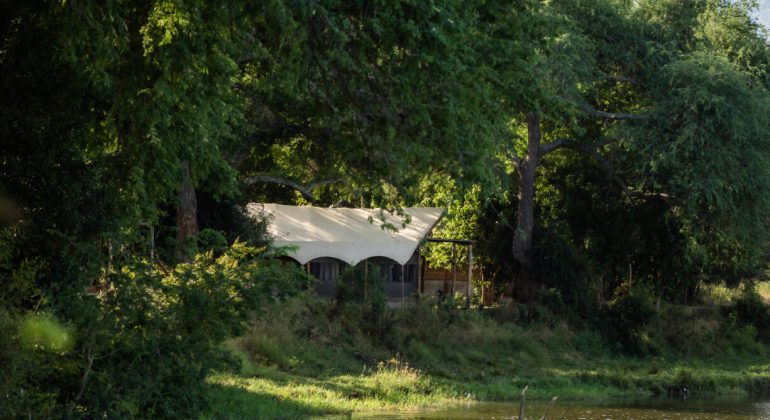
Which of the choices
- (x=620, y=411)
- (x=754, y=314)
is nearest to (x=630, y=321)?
(x=754, y=314)

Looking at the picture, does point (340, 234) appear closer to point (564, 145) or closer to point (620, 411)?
point (564, 145)

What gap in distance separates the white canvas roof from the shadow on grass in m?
13.2

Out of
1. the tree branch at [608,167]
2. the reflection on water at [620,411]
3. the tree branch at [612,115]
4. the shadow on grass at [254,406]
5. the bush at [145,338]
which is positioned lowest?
the reflection on water at [620,411]

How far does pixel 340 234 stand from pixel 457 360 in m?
7.28

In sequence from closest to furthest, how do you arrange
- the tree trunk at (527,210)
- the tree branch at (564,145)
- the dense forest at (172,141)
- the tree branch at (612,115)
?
the dense forest at (172,141) < the tree branch at (612,115) < the tree trunk at (527,210) < the tree branch at (564,145)

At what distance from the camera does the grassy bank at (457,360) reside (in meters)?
22.0

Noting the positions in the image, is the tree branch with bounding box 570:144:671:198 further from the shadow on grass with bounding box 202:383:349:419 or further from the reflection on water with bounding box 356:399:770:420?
the shadow on grass with bounding box 202:383:349:419

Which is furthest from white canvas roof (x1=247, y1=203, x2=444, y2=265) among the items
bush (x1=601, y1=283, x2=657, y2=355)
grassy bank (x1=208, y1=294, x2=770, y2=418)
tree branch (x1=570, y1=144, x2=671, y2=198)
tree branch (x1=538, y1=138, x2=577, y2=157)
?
bush (x1=601, y1=283, x2=657, y2=355)

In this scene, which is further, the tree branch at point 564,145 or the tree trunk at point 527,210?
the tree branch at point 564,145

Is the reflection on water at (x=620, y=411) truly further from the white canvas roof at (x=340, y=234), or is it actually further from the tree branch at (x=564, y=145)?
the tree branch at (x=564, y=145)

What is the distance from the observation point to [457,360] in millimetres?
29484

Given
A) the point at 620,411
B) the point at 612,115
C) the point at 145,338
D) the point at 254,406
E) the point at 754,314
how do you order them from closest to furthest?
the point at 145,338, the point at 254,406, the point at 620,411, the point at 612,115, the point at 754,314

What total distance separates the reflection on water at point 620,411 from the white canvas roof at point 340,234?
10.4m

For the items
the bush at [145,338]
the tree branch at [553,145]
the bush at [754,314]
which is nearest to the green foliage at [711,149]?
the tree branch at [553,145]
